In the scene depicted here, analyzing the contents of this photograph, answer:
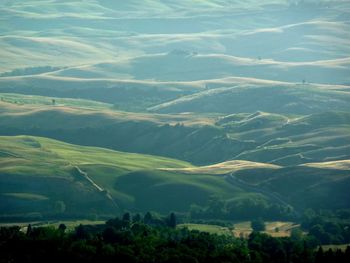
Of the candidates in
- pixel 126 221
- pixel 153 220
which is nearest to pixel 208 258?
pixel 126 221

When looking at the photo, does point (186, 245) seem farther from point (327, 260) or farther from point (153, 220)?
point (153, 220)

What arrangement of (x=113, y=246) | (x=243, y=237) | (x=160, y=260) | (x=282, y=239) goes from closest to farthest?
(x=160, y=260)
(x=113, y=246)
(x=282, y=239)
(x=243, y=237)

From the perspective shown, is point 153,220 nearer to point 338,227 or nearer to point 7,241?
point 338,227

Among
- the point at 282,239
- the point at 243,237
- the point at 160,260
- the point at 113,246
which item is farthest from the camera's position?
the point at 243,237

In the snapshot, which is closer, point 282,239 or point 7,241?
point 7,241

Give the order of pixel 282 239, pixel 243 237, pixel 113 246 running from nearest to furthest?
pixel 113 246, pixel 282 239, pixel 243 237

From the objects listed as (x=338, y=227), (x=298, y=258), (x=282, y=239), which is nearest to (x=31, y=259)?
(x=298, y=258)
